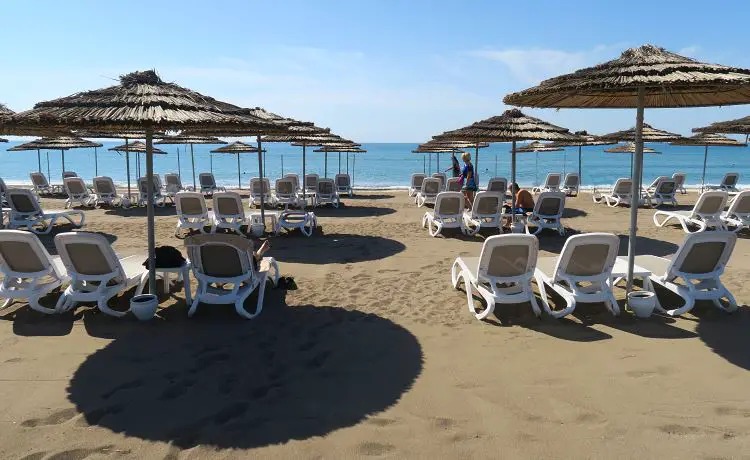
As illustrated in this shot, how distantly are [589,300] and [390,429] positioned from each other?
258 centimetres

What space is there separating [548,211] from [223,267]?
20.6 feet

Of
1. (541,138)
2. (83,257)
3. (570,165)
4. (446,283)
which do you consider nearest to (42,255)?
(83,257)

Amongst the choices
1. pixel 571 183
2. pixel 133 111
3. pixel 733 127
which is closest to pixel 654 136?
pixel 733 127

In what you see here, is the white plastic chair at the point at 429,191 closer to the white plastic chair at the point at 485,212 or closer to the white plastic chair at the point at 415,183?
the white plastic chair at the point at 415,183

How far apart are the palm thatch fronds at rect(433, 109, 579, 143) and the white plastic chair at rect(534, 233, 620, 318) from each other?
3.17 m

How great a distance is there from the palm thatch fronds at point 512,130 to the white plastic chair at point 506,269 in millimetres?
3301

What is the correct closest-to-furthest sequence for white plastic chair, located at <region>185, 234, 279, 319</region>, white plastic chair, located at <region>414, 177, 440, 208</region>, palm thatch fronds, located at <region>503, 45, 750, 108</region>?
palm thatch fronds, located at <region>503, 45, 750, 108</region> < white plastic chair, located at <region>185, 234, 279, 319</region> < white plastic chair, located at <region>414, 177, 440, 208</region>

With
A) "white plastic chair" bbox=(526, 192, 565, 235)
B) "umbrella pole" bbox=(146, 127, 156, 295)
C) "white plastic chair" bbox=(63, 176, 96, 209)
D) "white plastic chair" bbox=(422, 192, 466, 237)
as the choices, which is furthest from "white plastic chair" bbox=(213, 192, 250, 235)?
"white plastic chair" bbox=(63, 176, 96, 209)

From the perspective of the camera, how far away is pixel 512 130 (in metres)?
7.75

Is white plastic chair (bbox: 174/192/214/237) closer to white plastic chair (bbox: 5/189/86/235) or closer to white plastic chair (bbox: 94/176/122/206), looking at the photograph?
white plastic chair (bbox: 5/189/86/235)

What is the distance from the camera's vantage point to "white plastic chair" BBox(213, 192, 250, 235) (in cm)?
868

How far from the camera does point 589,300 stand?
4.54m

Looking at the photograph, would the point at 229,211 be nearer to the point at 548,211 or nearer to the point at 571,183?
the point at 548,211

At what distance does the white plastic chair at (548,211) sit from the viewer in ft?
29.1
